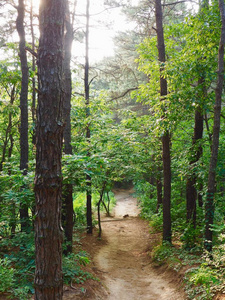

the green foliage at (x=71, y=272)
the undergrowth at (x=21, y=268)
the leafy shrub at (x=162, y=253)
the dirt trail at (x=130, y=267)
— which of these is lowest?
the dirt trail at (x=130, y=267)

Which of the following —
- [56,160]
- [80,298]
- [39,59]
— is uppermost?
[39,59]

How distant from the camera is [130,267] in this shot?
8.54 meters

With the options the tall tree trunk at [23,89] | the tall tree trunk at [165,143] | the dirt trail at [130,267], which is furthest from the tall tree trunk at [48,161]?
the tall tree trunk at [165,143]

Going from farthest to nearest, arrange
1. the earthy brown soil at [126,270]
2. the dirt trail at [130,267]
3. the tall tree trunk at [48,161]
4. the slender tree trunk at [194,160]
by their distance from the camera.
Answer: the slender tree trunk at [194,160], the dirt trail at [130,267], the earthy brown soil at [126,270], the tall tree trunk at [48,161]

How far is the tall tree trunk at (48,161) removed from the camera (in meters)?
3.02

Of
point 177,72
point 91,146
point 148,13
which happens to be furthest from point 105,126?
point 148,13

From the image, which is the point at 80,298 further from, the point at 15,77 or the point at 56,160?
the point at 15,77

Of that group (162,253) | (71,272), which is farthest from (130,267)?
(71,272)

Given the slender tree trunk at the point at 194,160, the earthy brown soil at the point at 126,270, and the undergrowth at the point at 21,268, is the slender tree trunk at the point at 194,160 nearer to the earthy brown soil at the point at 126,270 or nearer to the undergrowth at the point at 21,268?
the earthy brown soil at the point at 126,270

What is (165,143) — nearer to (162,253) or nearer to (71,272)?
(162,253)

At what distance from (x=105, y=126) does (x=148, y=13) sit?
16.5 ft

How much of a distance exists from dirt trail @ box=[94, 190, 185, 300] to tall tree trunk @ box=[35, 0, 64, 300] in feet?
11.8

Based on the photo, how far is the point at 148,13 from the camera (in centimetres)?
998

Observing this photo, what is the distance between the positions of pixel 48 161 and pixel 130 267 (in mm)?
6987
